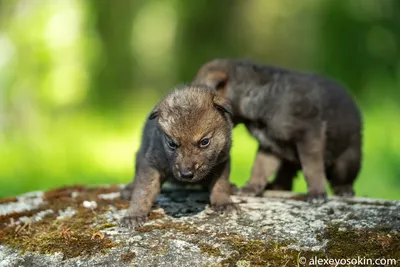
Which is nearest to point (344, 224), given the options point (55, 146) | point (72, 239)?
point (72, 239)

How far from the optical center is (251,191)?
7.00 meters

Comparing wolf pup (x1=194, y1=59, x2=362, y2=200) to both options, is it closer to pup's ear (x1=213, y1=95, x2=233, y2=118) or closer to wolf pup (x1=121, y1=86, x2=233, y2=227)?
wolf pup (x1=121, y1=86, x2=233, y2=227)

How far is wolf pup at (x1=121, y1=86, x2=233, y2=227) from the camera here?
546 cm

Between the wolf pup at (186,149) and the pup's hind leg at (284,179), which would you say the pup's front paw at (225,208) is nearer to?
the wolf pup at (186,149)

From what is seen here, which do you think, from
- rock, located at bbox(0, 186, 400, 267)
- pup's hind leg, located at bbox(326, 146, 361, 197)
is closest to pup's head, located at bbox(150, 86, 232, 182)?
rock, located at bbox(0, 186, 400, 267)

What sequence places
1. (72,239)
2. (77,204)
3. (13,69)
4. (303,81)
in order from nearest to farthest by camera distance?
(72,239), (77,204), (303,81), (13,69)

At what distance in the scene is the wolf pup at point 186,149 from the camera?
5.46 meters

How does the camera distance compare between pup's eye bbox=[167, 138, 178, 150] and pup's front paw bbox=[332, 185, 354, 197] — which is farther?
pup's front paw bbox=[332, 185, 354, 197]

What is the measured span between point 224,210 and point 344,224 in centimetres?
110

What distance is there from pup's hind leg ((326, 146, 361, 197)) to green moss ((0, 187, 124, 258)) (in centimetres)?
277

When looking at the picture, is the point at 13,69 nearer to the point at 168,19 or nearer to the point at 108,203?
the point at 108,203

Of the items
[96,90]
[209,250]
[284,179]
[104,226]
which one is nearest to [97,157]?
[284,179]

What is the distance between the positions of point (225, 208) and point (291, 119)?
1.69 metres

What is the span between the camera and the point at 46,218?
5.90m
